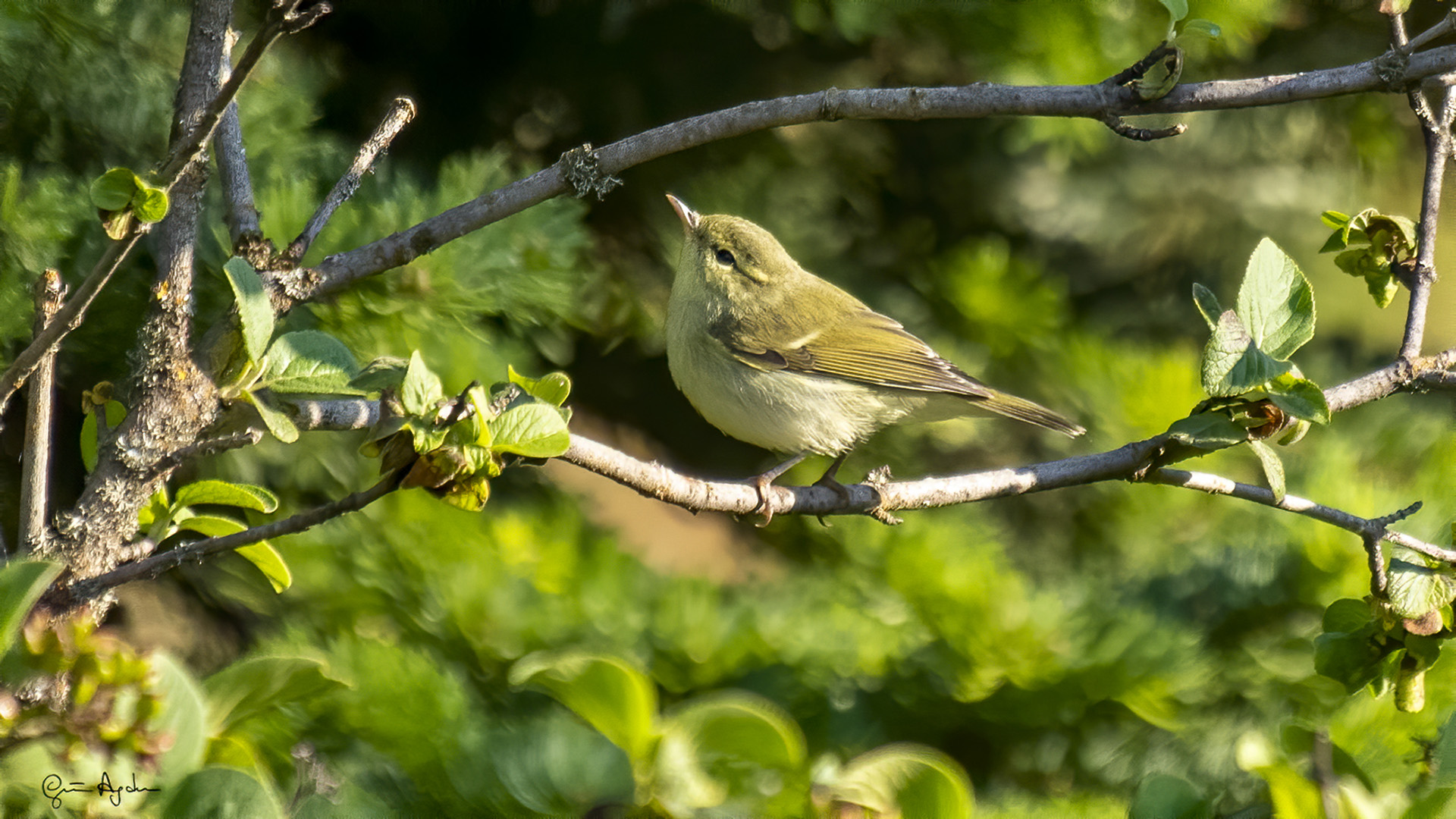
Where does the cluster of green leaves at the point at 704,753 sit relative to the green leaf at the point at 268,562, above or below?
above

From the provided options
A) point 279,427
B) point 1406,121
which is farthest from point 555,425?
point 1406,121

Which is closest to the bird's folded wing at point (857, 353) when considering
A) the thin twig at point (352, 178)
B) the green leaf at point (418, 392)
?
the thin twig at point (352, 178)

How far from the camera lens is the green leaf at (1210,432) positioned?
0.50 metres

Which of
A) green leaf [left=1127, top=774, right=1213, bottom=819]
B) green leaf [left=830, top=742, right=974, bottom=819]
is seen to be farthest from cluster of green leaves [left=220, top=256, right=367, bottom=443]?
green leaf [left=1127, top=774, right=1213, bottom=819]

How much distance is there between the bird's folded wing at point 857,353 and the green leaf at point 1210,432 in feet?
1.95

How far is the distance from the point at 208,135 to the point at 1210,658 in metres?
0.85

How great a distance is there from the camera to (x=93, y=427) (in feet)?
1.45

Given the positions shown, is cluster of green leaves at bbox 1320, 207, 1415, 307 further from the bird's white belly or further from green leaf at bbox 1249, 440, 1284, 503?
the bird's white belly

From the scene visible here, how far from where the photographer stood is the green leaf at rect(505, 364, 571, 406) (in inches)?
16.7

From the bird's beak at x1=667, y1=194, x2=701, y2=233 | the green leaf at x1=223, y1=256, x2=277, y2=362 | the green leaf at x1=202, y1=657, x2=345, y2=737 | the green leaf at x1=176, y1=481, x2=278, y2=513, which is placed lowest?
the green leaf at x1=202, y1=657, x2=345, y2=737

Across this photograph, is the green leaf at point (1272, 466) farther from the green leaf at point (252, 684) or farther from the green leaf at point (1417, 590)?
the green leaf at point (252, 684)

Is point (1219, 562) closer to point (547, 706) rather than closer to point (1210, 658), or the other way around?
point (1210, 658)

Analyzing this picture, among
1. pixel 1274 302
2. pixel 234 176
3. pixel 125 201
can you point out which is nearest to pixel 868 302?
pixel 1274 302

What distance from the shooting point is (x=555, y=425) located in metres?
0.38
